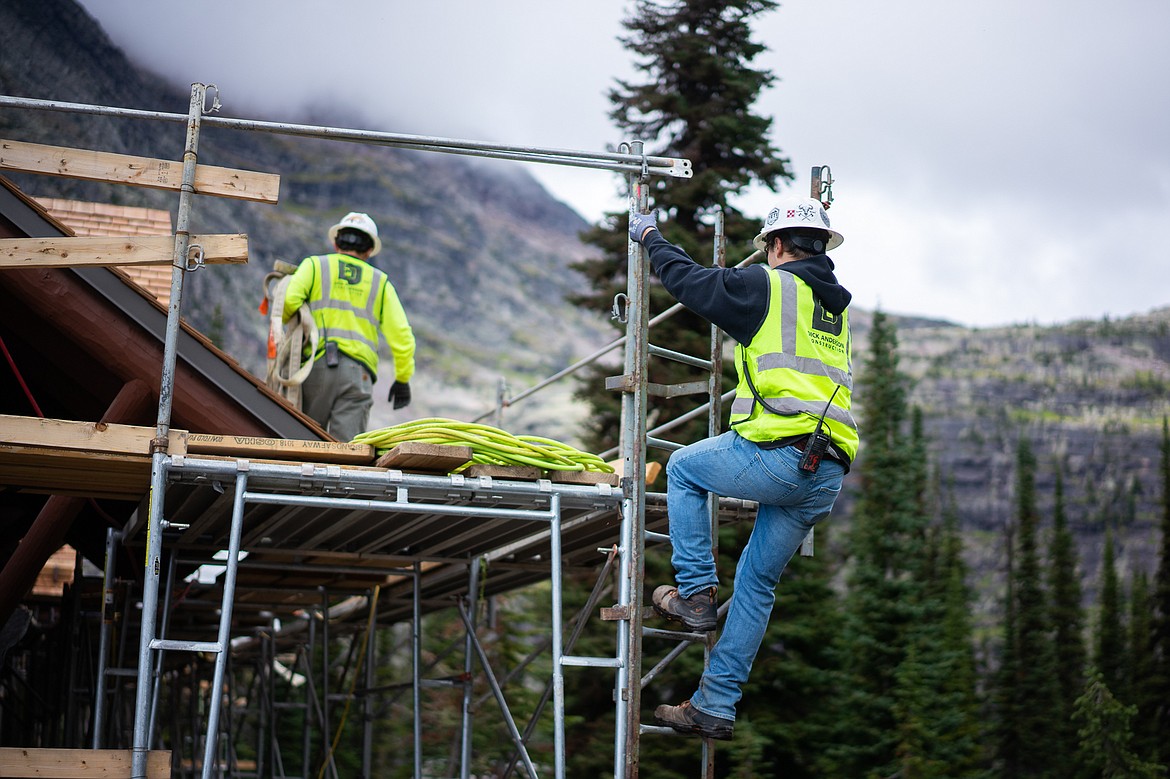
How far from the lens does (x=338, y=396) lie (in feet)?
30.4

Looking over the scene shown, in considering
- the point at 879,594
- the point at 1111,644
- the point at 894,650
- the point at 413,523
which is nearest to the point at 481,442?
the point at 413,523

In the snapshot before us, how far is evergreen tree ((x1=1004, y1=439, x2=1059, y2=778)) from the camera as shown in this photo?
62594 millimetres

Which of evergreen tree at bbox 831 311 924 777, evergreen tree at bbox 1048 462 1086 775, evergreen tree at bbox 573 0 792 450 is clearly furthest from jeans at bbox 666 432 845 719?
evergreen tree at bbox 1048 462 1086 775

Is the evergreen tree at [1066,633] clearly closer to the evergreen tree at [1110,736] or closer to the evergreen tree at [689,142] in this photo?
the evergreen tree at [1110,736]

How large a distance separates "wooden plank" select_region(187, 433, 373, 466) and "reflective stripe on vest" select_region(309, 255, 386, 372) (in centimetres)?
285

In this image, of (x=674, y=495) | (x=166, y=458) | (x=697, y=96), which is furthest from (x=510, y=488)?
(x=697, y=96)

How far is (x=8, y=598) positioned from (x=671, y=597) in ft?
14.4

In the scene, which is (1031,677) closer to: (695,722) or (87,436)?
(695,722)

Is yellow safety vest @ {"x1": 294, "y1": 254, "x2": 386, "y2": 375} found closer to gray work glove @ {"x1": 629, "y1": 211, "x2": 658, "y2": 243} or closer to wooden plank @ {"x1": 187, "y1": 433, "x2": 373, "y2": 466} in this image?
wooden plank @ {"x1": 187, "y1": 433, "x2": 373, "y2": 466}

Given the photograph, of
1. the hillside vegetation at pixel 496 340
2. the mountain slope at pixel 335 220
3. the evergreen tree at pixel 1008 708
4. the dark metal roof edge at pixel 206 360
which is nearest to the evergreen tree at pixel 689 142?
the dark metal roof edge at pixel 206 360

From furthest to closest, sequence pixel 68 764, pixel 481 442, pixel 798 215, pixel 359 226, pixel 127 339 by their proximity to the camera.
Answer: pixel 359 226, pixel 127 339, pixel 481 442, pixel 798 215, pixel 68 764

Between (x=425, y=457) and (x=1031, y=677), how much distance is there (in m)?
65.4

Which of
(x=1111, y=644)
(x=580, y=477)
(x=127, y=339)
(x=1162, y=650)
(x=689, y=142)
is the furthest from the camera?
(x=1111, y=644)

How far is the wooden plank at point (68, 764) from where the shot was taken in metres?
5.57
